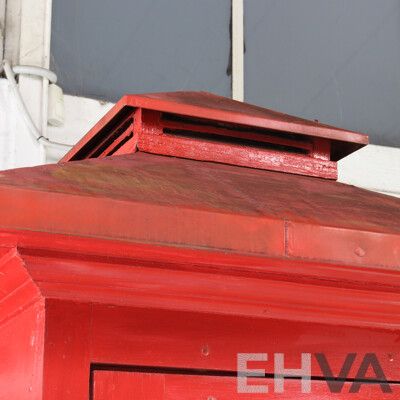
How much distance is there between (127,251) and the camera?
1.63m

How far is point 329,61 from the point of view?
18.9 feet

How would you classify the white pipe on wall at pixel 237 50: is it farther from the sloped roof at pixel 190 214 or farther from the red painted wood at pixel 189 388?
the red painted wood at pixel 189 388

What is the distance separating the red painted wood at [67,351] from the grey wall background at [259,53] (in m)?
3.17

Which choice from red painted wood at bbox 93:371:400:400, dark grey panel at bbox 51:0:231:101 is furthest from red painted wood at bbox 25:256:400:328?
dark grey panel at bbox 51:0:231:101

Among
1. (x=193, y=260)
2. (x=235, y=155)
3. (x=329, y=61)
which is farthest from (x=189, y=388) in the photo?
(x=329, y=61)

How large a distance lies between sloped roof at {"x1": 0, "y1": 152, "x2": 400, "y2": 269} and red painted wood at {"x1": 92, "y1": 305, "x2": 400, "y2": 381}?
0.32 meters

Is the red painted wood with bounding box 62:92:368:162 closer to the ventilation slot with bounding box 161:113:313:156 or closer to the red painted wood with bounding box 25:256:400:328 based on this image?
the ventilation slot with bounding box 161:113:313:156

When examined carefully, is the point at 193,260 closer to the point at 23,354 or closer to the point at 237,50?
the point at 23,354

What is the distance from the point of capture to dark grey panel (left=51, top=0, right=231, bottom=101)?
478 centimetres

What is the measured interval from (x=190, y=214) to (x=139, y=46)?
3.55 meters

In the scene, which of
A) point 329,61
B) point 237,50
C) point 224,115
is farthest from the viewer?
point 329,61

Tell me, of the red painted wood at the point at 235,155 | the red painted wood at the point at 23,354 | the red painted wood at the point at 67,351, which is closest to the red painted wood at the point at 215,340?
the red painted wood at the point at 67,351

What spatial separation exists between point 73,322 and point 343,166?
4038 mm

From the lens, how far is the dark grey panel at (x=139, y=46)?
478 cm
